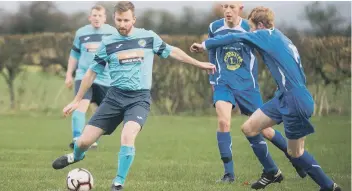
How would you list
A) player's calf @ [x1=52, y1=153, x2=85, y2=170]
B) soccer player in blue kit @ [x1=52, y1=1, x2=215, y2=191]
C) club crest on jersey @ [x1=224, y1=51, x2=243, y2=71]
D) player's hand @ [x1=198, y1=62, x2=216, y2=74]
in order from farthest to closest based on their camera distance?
1. club crest on jersey @ [x1=224, y1=51, x2=243, y2=71]
2. player's calf @ [x1=52, y1=153, x2=85, y2=170]
3. player's hand @ [x1=198, y1=62, x2=216, y2=74]
4. soccer player in blue kit @ [x1=52, y1=1, x2=215, y2=191]

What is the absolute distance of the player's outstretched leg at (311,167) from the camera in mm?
7949

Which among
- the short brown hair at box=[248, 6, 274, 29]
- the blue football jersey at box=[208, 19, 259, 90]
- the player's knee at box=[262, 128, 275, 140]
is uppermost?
the short brown hair at box=[248, 6, 274, 29]

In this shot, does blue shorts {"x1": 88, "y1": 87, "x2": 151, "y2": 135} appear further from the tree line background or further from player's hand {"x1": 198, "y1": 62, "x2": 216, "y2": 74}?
the tree line background

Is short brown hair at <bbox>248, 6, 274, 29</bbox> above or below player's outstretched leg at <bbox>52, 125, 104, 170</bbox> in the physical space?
above

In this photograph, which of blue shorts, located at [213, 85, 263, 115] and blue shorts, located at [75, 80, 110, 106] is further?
blue shorts, located at [75, 80, 110, 106]

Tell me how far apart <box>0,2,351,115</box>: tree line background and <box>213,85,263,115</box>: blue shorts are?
10.6 metres

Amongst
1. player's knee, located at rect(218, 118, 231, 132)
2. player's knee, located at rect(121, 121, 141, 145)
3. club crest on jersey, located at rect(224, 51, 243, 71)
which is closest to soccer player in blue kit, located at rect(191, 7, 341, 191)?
player's knee, located at rect(218, 118, 231, 132)

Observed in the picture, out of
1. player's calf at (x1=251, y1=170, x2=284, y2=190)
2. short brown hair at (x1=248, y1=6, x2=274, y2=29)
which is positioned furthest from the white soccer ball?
short brown hair at (x1=248, y1=6, x2=274, y2=29)

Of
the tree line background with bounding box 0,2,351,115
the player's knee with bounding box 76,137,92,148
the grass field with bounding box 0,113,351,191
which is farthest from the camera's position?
the tree line background with bounding box 0,2,351,115

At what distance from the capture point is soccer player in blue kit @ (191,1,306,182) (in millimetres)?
9266

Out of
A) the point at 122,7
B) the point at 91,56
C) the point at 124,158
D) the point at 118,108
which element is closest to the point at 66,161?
the point at 118,108

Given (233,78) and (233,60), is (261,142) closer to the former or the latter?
(233,78)

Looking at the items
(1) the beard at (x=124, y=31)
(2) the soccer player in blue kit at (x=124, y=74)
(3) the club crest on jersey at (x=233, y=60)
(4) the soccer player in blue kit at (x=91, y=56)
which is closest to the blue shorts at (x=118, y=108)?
(2) the soccer player in blue kit at (x=124, y=74)

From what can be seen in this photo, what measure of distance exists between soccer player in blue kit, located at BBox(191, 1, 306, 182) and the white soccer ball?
5.92 ft
